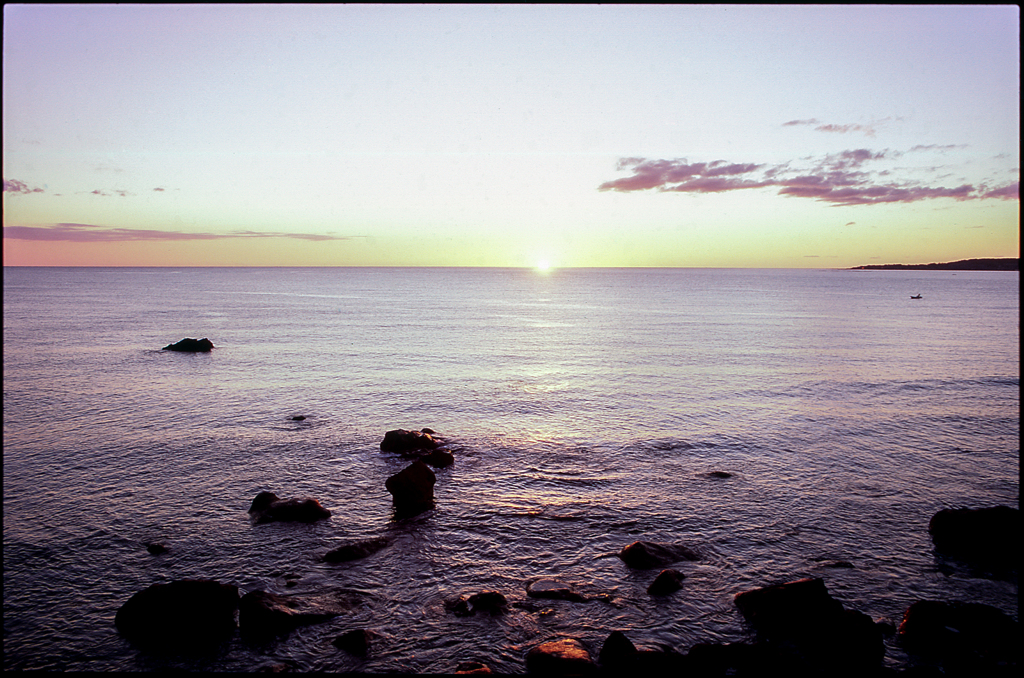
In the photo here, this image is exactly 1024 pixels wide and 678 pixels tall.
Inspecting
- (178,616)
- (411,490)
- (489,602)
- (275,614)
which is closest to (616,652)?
(489,602)

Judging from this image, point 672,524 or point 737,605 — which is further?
point 672,524

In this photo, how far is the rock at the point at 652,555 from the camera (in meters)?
16.2

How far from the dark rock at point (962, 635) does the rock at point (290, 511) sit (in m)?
15.6

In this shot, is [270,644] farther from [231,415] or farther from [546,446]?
[231,415]

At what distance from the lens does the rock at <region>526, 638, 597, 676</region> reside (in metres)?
12.0

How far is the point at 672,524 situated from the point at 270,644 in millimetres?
11568

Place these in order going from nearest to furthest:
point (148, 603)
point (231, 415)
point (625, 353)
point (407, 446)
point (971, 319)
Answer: point (148, 603)
point (407, 446)
point (231, 415)
point (625, 353)
point (971, 319)

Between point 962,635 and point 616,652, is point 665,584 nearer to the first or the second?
point 616,652

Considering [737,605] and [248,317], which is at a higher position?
[248,317]

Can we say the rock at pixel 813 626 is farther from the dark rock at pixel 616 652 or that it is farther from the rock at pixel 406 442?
the rock at pixel 406 442

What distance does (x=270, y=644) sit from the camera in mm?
13039

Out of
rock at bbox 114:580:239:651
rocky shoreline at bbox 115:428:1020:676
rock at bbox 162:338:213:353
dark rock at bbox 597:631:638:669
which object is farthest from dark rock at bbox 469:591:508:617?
rock at bbox 162:338:213:353

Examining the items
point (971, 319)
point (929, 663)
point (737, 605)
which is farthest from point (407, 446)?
point (971, 319)

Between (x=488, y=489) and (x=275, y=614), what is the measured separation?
9177 mm
